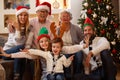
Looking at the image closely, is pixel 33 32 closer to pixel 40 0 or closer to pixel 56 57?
pixel 56 57

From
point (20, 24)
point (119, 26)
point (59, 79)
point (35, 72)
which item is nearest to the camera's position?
point (59, 79)

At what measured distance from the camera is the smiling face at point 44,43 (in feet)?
9.11

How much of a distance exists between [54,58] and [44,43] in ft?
0.76

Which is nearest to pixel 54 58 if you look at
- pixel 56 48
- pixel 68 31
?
pixel 56 48

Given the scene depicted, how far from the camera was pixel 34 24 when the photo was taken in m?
3.30

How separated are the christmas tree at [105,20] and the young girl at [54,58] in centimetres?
191

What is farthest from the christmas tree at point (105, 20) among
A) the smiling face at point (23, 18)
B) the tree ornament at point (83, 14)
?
the smiling face at point (23, 18)

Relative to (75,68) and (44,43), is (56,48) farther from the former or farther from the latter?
(75,68)

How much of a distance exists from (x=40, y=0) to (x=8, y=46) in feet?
6.65

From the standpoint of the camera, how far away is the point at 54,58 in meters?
2.70

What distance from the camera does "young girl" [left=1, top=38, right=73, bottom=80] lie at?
2.63 meters

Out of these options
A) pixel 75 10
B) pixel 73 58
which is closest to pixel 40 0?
pixel 75 10

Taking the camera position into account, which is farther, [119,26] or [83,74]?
[119,26]

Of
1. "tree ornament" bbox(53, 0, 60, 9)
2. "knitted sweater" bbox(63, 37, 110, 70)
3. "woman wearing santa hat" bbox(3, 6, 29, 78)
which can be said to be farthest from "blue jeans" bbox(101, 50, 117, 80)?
"tree ornament" bbox(53, 0, 60, 9)
